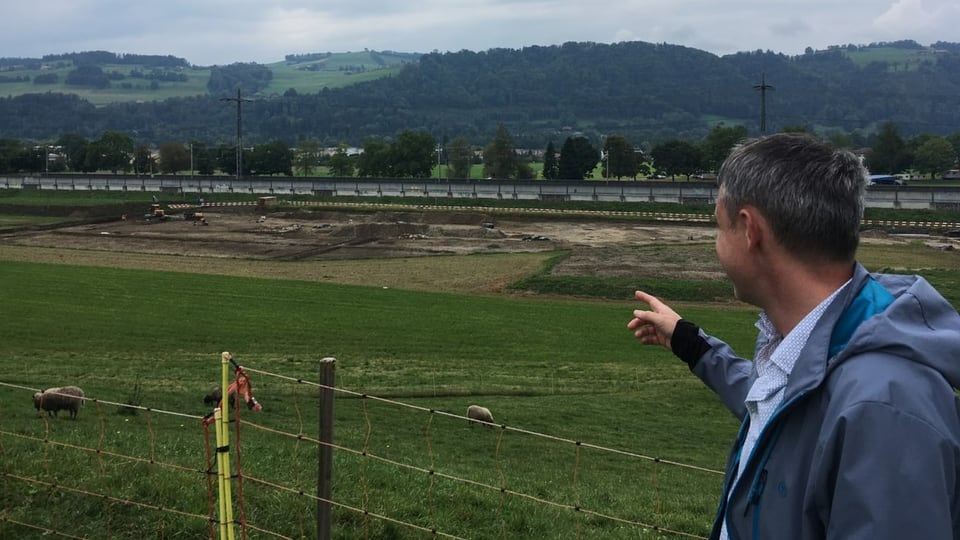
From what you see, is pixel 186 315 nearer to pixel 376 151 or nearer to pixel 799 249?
pixel 799 249

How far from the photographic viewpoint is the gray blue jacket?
7.97 feet

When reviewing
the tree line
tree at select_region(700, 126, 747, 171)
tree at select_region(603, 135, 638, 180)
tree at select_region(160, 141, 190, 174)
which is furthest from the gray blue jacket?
tree at select_region(160, 141, 190, 174)

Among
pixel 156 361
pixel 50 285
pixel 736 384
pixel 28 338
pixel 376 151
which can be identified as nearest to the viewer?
pixel 736 384

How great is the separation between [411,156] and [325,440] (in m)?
140

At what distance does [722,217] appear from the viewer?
3184mm

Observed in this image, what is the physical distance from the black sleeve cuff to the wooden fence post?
247 cm

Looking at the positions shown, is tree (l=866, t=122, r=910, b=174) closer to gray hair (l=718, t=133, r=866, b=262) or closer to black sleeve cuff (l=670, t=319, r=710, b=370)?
black sleeve cuff (l=670, t=319, r=710, b=370)

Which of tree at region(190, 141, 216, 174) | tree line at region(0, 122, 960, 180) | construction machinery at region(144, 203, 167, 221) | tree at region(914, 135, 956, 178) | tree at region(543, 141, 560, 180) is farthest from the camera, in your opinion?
tree at region(190, 141, 216, 174)

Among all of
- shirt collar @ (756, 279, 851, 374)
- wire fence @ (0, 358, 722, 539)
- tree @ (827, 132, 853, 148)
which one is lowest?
wire fence @ (0, 358, 722, 539)

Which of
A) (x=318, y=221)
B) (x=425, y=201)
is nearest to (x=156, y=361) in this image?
(x=318, y=221)

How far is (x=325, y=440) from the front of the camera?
20.1ft

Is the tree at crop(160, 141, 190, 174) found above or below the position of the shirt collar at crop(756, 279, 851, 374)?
above

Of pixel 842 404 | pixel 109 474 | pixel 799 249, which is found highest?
pixel 799 249

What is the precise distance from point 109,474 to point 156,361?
56.3 ft
